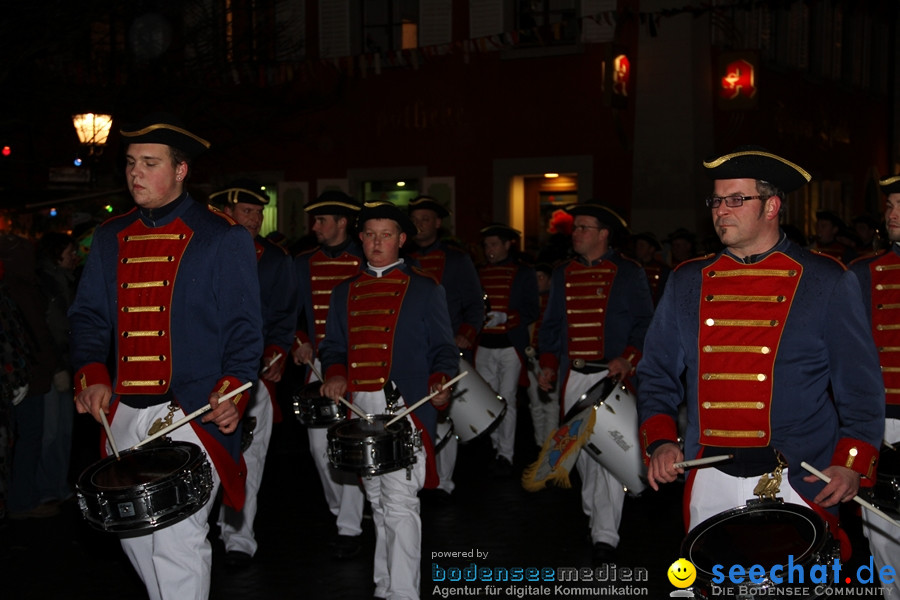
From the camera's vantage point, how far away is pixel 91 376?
5223 mm

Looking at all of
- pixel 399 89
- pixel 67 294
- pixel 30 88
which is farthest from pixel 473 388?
pixel 399 89

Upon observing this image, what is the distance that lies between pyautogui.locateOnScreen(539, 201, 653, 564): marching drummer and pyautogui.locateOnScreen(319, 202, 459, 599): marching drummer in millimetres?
1805

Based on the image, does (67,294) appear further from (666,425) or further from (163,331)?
(666,425)

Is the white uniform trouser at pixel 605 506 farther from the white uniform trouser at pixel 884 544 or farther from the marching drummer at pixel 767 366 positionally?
the marching drummer at pixel 767 366

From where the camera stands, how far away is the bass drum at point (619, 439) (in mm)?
7293

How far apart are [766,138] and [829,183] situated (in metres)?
5.16

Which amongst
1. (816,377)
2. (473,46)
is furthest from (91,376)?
(473,46)

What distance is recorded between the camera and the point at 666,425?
4.77 metres

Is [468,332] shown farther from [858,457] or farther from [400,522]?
[858,457]

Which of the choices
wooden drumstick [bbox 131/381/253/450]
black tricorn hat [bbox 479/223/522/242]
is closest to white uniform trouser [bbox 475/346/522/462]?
black tricorn hat [bbox 479/223/522/242]

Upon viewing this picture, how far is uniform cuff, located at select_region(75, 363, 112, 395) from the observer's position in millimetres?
5207

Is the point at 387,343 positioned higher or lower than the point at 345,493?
higher

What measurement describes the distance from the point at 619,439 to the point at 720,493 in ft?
8.81

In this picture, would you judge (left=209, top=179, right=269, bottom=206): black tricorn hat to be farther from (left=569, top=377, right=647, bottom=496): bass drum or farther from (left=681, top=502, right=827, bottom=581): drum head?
(left=681, top=502, right=827, bottom=581): drum head
